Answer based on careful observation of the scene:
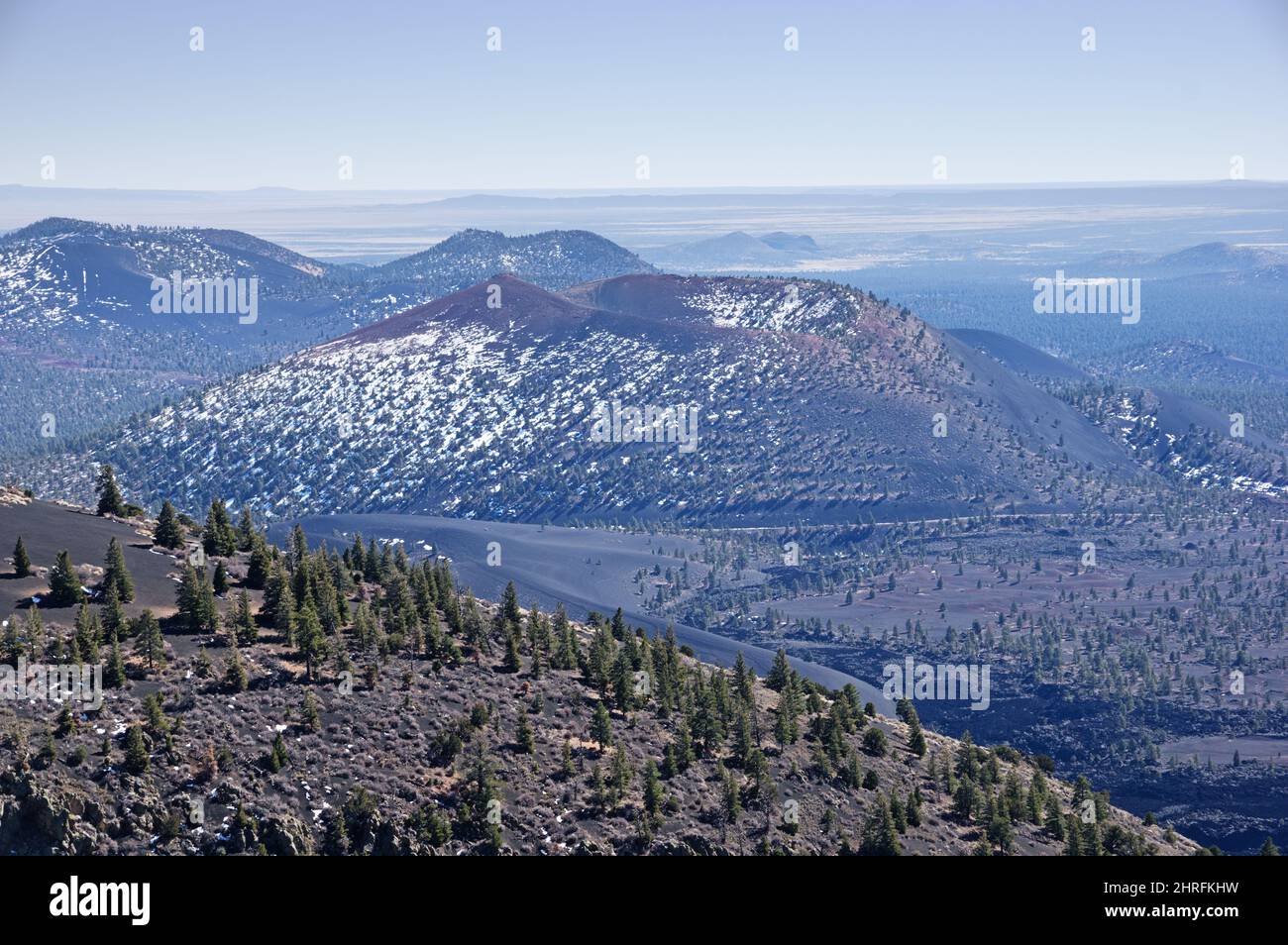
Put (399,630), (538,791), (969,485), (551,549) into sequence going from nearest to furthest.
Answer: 1. (538,791)
2. (399,630)
3. (551,549)
4. (969,485)

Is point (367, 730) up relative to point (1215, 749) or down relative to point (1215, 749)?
up

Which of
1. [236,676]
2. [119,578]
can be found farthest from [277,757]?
[119,578]

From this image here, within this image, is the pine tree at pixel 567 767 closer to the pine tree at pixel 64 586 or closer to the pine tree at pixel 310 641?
the pine tree at pixel 310 641

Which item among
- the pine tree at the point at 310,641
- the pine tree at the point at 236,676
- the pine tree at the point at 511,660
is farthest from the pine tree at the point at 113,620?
the pine tree at the point at 511,660

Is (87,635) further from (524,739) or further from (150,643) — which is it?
(524,739)
